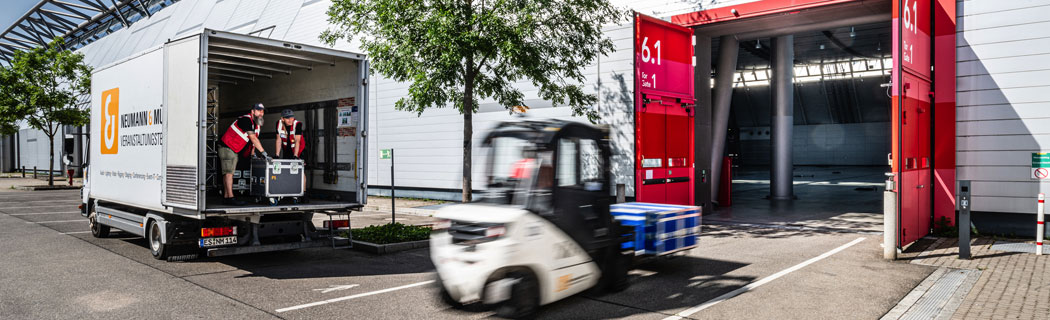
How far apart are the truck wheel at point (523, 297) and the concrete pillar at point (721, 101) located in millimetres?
11369

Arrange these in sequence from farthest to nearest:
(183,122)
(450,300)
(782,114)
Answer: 1. (782,114)
2. (183,122)
3. (450,300)

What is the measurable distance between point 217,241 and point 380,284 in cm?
216

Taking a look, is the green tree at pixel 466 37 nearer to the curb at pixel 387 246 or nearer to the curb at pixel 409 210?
the curb at pixel 387 246

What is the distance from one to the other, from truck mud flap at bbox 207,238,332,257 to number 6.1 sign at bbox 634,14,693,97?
6.03 m

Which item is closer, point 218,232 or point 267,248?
point 218,232

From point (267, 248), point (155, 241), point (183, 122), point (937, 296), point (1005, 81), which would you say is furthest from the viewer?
point (1005, 81)

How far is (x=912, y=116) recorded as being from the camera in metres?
9.08

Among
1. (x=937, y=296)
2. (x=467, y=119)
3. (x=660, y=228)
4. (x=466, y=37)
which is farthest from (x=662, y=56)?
(x=937, y=296)

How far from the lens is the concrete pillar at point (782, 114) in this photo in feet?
61.7

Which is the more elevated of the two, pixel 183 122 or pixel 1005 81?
pixel 1005 81

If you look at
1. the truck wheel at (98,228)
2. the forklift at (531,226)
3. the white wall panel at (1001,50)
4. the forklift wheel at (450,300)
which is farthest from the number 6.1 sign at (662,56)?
the truck wheel at (98,228)

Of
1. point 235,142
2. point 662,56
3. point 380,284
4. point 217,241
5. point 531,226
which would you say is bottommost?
point 380,284

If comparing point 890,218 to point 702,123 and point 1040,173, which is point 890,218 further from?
point 702,123

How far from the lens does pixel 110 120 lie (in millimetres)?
9594
